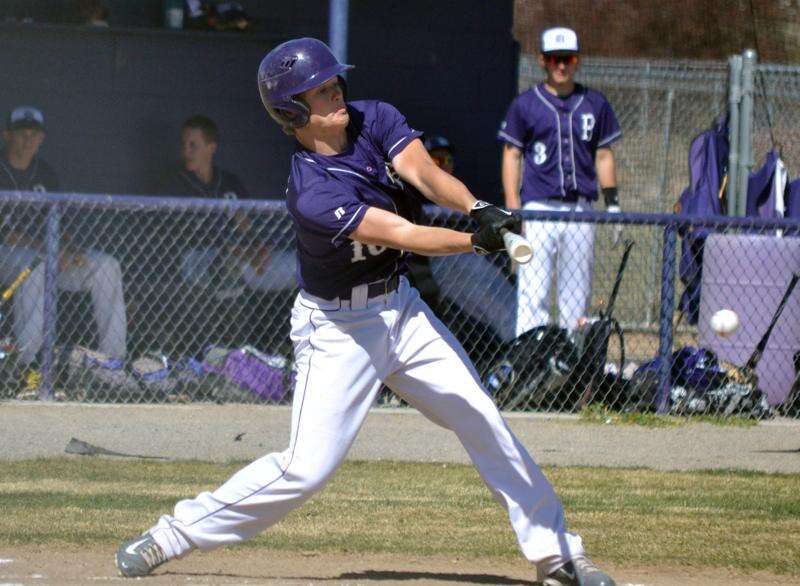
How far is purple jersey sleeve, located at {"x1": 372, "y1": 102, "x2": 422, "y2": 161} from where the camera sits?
4.58 meters

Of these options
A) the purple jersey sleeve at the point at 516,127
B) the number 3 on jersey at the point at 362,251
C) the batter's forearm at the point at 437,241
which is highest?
the batter's forearm at the point at 437,241

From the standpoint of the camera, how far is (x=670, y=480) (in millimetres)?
6875

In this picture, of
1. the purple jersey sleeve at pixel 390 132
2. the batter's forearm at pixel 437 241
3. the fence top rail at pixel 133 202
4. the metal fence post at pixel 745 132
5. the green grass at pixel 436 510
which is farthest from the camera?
the metal fence post at pixel 745 132

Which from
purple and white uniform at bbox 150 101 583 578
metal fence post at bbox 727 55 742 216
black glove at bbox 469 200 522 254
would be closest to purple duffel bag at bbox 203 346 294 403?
metal fence post at bbox 727 55 742 216

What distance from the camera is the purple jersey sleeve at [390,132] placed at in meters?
4.58

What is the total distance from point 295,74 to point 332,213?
1.67ft

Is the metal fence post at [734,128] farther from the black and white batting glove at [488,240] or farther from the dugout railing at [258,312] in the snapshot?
the black and white batting glove at [488,240]

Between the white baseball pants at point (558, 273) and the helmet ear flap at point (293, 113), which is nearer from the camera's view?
the helmet ear flap at point (293, 113)

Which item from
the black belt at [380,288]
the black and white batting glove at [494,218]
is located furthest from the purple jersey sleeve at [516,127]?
the black and white batting glove at [494,218]

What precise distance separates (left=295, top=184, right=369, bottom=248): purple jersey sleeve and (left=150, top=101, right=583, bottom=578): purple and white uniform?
3.0 inches

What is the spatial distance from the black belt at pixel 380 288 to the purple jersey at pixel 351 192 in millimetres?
14

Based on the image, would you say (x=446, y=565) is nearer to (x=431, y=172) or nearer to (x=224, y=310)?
(x=431, y=172)

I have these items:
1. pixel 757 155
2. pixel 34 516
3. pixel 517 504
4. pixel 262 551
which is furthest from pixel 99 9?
pixel 757 155

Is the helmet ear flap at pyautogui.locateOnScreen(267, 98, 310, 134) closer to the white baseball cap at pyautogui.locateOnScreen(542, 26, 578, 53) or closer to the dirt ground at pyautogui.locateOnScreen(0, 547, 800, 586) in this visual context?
the dirt ground at pyautogui.locateOnScreen(0, 547, 800, 586)
